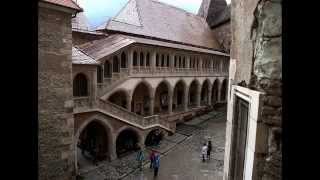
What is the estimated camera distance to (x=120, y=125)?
20047mm

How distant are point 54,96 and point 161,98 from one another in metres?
20.0

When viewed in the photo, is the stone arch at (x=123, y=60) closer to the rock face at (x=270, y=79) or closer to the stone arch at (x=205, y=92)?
the stone arch at (x=205, y=92)

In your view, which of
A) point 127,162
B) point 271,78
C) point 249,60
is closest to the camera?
point 271,78

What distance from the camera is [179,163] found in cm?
1911

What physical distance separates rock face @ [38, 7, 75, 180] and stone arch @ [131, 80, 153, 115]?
14.6 meters

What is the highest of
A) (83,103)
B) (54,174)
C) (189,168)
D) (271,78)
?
(271,78)

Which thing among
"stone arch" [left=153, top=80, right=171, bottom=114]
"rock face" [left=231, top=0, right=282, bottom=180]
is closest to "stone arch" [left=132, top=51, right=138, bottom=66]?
"stone arch" [left=153, top=80, right=171, bottom=114]

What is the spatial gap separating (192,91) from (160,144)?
50.8 ft

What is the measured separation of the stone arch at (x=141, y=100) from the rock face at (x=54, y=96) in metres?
14.6

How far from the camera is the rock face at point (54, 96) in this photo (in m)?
11.3

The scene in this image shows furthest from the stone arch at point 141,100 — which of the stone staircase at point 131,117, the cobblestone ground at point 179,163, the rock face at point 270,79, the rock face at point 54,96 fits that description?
the rock face at point 270,79

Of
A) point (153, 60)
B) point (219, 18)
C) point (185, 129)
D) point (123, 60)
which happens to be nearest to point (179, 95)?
point (185, 129)
